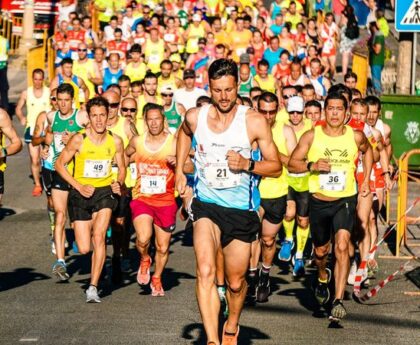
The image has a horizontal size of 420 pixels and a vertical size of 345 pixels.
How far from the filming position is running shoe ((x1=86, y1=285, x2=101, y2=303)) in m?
11.8

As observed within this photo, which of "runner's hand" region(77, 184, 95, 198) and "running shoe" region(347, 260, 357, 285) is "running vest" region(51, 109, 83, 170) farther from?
"running shoe" region(347, 260, 357, 285)

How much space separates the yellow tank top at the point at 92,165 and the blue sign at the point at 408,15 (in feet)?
23.0

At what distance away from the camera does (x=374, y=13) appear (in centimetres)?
2862

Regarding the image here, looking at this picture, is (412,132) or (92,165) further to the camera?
(412,132)

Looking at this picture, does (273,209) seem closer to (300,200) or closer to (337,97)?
(300,200)

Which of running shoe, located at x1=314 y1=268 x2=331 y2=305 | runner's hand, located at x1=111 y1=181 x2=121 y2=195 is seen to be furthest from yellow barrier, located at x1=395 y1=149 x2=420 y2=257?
runner's hand, located at x1=111 y1=181 x2=121 y2=195

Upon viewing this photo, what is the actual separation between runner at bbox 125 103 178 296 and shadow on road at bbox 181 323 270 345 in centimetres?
161

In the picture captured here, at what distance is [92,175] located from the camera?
40.6 feet

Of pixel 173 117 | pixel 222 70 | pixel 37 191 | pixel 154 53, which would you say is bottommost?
pixel 37 191

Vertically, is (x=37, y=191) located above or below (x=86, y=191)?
below

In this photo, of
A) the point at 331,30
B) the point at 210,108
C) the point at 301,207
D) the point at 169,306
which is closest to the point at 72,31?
the point at 331,30

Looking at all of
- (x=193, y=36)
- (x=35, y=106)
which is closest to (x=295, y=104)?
(x=35, y=106)

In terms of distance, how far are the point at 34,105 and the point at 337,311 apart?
10.1 meters

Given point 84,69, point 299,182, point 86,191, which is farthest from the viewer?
point 84,69
